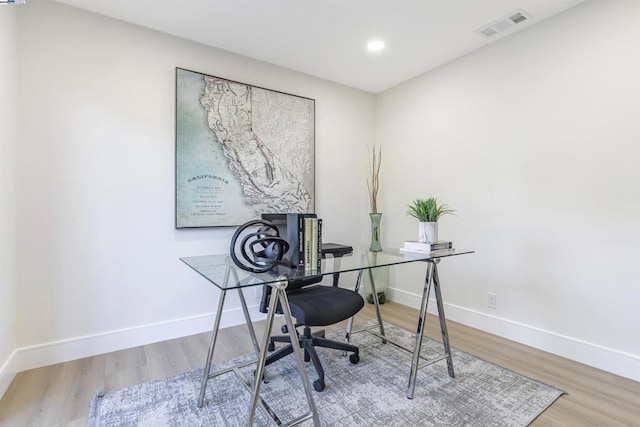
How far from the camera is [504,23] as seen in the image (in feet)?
7.35

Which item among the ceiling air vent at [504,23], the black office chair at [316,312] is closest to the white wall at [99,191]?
the black office chair at [316,312]

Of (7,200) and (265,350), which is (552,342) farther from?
(7,200)

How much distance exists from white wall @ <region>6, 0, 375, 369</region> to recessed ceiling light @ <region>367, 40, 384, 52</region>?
121 cm

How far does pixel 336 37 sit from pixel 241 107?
977 millimetres

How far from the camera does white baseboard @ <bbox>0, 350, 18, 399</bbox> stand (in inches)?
65.7

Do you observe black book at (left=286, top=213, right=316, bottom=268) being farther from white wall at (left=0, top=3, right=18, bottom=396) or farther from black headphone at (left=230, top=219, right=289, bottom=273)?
white wall at (left=0, top=3, right=18, bottom=396)

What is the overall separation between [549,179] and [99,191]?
3.21 metres

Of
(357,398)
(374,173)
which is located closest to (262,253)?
(357,398)

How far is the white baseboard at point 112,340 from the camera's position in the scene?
1958 mm

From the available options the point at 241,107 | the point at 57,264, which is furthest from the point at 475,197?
the point at 57,264

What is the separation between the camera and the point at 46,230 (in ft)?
6.59

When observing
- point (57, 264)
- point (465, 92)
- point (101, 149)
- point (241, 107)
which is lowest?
point (57, 264)

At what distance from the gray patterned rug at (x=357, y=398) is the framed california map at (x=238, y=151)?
4.03ft

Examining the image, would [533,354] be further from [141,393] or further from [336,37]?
[336,37]
